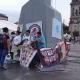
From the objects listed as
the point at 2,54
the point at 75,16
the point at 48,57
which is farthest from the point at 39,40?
the point at 75,16

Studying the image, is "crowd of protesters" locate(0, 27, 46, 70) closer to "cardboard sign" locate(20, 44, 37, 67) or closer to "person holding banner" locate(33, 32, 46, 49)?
"person holding banner" locate(33, 32, 46, 49)

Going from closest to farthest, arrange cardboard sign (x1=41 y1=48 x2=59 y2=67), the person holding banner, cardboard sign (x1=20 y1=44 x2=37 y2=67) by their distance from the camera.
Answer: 1. cardboard sign (x1=41 y1=48 x2=59 y2=67)
2. the person holding banner
3. cardboard sign (x1=20 y1=44 x2=37 y2=67)

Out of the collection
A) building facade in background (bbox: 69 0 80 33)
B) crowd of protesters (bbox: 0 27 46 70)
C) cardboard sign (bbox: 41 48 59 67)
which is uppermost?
building facade in background (bbox: 69 0 80 33)

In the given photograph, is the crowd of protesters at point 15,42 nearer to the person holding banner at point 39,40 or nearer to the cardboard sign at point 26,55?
the person holding banner at point 39,40

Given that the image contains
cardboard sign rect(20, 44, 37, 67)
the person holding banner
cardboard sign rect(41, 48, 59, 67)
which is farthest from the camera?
cardboard sign rect(20, 44, 37, 67)

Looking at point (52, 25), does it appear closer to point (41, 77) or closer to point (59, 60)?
point (59, 60)

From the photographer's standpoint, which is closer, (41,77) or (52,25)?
(41,77)

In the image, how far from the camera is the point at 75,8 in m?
170

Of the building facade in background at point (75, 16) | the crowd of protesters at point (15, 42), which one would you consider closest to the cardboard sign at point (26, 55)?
the crowd of protesters at point (15, 42)

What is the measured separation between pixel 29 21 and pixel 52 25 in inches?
54.8

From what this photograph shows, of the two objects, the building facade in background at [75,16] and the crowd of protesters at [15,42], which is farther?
the building facade in background at [75,16]

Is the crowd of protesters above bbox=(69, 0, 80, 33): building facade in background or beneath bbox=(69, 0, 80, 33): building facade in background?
beneath

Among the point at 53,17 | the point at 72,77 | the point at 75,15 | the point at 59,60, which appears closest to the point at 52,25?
the point at 53,17

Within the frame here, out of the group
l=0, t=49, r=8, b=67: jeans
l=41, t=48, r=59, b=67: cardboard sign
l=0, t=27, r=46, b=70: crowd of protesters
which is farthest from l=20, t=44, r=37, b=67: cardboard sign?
l=0, t=49, r=8, b=67: jeans
